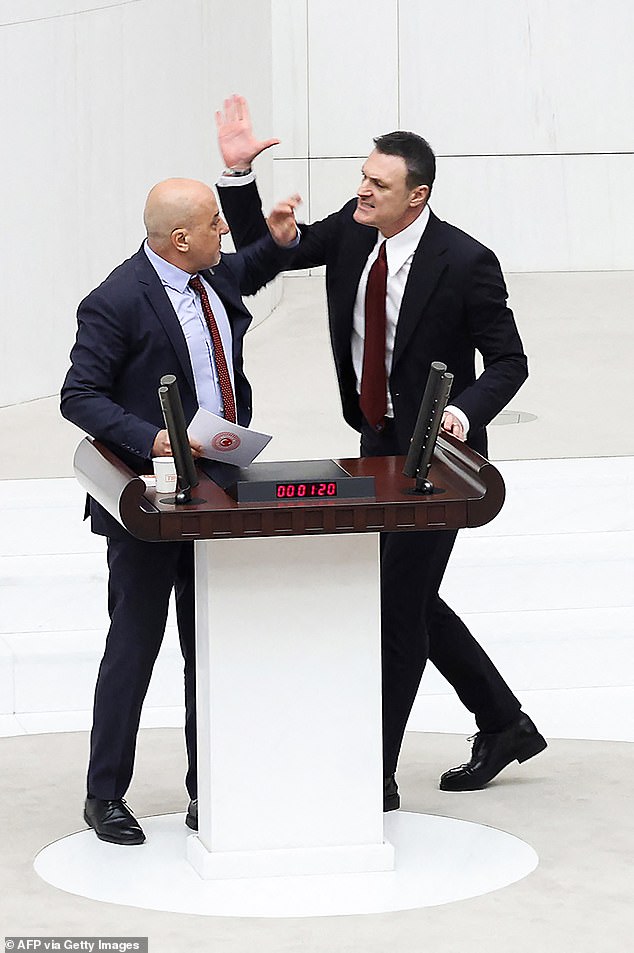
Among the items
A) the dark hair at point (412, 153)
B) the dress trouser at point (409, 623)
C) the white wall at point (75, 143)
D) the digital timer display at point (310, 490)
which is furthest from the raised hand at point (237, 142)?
the white wall at point (75, 143)

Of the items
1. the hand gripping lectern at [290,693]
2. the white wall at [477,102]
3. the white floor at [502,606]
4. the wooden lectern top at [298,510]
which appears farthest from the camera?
the white wall at [477,102]

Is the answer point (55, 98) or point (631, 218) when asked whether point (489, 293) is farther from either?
point (631, 218)

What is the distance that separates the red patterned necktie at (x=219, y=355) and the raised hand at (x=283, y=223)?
0.31 m

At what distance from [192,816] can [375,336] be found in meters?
1.19

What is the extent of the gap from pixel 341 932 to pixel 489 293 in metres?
1.52

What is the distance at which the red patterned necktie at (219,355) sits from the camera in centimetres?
388

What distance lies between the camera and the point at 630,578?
5762 mm

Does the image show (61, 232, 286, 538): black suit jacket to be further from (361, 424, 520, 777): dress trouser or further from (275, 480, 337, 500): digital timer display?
(361, 424, 520, 777): dress trouser

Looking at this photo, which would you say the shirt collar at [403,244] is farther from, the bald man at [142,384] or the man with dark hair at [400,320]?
the bald man at [142,384]

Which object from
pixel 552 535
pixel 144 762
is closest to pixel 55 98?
pixel 552 535

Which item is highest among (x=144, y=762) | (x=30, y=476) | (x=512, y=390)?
(x=512, y=390)

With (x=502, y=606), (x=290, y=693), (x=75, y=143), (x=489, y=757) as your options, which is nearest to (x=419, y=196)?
(x=290, y=693)

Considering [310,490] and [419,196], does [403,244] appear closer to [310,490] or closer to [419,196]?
[419,196]

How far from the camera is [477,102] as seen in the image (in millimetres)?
10852
